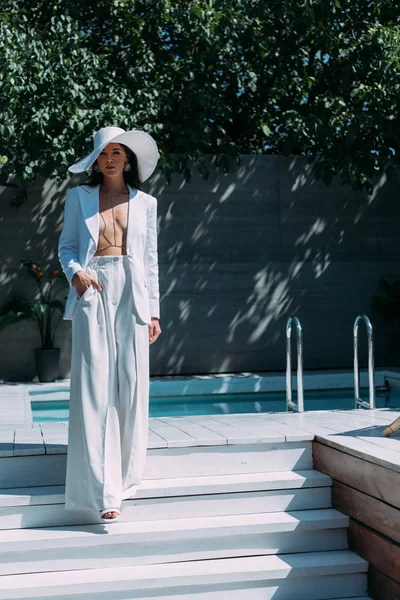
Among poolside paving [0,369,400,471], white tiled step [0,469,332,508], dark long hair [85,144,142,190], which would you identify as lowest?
white tiled step [0,469,332,508]

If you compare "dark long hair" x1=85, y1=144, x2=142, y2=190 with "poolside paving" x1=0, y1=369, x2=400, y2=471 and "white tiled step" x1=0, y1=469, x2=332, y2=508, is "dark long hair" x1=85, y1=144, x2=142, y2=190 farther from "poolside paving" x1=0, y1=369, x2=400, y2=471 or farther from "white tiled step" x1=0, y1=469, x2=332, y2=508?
"white tiled step" x1=0, y1=469, x2=332, y2=508

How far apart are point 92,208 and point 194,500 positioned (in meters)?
1.29

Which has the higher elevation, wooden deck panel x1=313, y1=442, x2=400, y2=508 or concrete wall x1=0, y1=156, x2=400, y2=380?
concrete wall x1=0, y1=156, x2=400, y2=380

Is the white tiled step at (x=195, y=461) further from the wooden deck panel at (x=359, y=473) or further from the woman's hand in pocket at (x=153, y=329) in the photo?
the woman's hand in pocket at (x=153, y=329)

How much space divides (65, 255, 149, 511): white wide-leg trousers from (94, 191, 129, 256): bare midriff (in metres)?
0.04

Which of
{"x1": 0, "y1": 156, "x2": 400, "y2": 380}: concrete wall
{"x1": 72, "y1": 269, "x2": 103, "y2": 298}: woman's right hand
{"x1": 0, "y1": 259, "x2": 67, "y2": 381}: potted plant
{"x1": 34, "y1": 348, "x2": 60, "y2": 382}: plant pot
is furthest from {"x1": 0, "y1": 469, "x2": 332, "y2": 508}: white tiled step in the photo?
{"x1": 0, "y1": 156, "x2": 400, "y2": 380}: concrete wall

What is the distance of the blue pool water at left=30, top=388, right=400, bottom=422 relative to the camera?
23.3 feet

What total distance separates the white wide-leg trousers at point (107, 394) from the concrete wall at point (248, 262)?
543 cm

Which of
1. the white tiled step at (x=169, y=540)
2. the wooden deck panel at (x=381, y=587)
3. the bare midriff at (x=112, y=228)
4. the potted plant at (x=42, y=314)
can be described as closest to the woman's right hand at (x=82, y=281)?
the bare midriff at (x=112, y=228)

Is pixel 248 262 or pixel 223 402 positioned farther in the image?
pixel 248 262

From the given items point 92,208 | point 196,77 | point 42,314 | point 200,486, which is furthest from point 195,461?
point 196,77

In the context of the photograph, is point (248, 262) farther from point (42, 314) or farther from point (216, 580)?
point (216, 580)

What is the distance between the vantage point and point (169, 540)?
3.22 metres

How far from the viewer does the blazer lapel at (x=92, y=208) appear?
3301 millimetres
